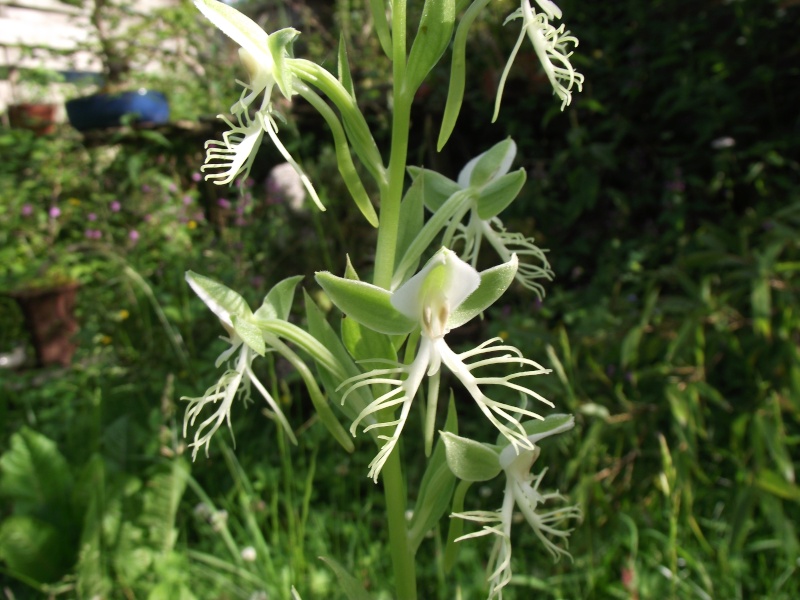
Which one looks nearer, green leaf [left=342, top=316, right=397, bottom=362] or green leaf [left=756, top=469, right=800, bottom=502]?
green leaf [left=342, top=316, right=397, bottom=362]

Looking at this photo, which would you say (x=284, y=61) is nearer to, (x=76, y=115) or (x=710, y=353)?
(x=710, y=353)

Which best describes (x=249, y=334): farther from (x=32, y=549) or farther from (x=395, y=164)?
(x=32, y=549)

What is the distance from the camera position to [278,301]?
893mm

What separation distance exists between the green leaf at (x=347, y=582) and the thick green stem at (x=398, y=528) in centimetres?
6

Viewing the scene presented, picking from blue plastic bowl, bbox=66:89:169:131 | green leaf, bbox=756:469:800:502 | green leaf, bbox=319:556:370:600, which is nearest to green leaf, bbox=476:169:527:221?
green leaf, bbox=319:556:370:600

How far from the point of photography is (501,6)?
2.80m

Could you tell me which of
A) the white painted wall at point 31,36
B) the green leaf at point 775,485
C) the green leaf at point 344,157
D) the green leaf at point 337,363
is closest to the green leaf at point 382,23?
the green leaf at point 344,157

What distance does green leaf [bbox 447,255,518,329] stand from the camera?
729 mm

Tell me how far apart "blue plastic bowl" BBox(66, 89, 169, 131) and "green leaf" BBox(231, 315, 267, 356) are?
342cm

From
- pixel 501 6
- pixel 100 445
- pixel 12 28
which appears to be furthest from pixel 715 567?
pixel 12 28

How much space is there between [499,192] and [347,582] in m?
0.56

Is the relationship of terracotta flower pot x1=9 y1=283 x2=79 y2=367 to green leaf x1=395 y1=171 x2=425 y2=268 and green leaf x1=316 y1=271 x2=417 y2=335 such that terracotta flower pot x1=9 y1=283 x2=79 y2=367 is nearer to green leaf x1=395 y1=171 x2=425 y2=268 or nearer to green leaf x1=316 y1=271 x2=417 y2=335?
green leaf x1=395 y1=171 x2=425 y2=268

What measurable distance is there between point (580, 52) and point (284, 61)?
213cm

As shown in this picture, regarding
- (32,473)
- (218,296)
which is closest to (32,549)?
(32,473)
